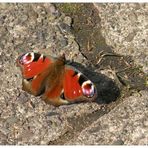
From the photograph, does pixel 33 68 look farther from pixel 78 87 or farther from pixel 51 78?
pixel 78 87

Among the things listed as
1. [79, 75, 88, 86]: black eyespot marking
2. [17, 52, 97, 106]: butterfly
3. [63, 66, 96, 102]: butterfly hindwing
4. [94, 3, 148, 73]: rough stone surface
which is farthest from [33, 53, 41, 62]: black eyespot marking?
[94, 3, 148, 73]: rough stone surface

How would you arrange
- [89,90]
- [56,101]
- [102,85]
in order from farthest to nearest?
[102,85] → [56,101] → [89,90]

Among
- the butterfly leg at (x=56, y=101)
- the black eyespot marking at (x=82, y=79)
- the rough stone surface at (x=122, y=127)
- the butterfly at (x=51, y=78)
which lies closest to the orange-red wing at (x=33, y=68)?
the butterfly at (x=51, y=78)

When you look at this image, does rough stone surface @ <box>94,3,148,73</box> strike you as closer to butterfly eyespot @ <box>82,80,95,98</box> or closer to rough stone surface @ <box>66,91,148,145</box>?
rough stone surface @ <box>66,91,148,145</box>

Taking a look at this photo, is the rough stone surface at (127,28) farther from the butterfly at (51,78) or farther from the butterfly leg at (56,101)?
the butterfly leg at (56,101)

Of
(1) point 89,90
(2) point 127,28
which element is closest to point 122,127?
(1) point 89,90

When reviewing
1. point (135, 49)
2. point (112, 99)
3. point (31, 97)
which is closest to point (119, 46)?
point (135, 49)
